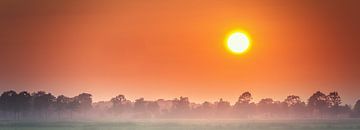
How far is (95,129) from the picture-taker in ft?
372

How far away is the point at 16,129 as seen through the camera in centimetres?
11200

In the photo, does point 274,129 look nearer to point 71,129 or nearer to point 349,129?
point 349,129

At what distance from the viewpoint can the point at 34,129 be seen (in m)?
115

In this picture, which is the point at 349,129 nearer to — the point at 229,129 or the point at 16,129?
the point at 229,129

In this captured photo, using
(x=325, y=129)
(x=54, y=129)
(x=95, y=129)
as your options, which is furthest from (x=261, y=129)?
(x=54, y=129)

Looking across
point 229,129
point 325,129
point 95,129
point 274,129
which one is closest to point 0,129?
point 95,129

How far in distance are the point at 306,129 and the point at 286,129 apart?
10.9ft

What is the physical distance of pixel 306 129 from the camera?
384 feet

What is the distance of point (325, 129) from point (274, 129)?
27.9 ft

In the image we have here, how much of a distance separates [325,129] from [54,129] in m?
43.9

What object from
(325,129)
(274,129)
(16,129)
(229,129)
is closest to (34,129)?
(16,129)

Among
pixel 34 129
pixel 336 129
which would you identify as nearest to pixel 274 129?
pixel 336 129

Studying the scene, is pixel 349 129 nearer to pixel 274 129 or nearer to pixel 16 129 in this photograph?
pixel 274 129

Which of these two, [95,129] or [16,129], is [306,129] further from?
[16,129]
